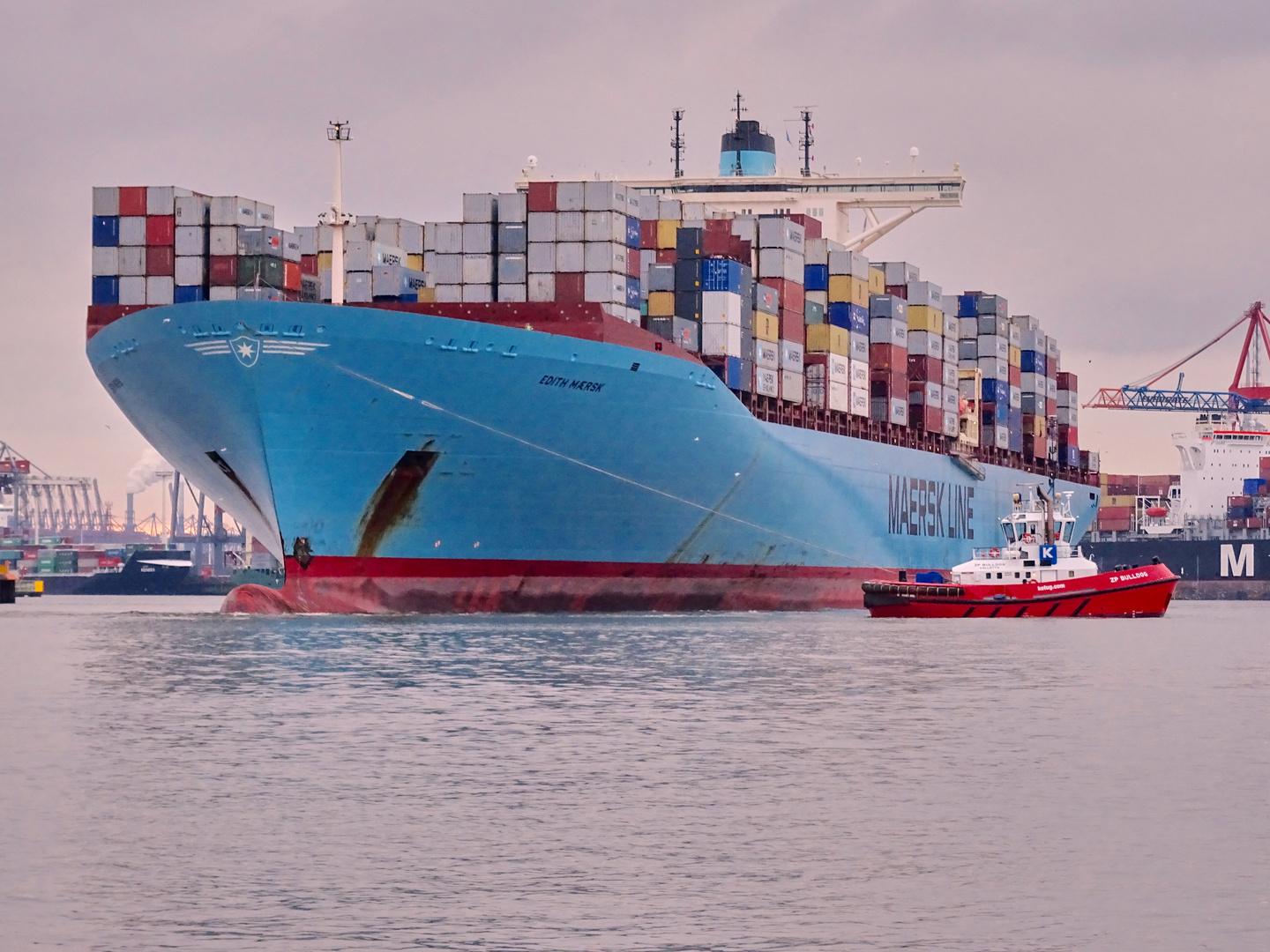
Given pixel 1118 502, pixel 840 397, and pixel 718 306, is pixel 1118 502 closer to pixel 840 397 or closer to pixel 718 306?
pixel 840 397

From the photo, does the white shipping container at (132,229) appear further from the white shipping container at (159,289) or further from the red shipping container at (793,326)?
the red shipping container at (793,326)

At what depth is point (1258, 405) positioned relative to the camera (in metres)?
130

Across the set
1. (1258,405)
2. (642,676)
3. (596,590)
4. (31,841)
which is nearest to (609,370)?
(596,590)

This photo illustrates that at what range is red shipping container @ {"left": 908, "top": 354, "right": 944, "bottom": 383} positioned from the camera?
223ft

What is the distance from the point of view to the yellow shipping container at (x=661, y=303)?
171 ft

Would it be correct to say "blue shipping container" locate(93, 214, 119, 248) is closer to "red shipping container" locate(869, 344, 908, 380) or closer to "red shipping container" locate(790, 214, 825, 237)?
"red shipping container" locate(790, 214, 825, 237)

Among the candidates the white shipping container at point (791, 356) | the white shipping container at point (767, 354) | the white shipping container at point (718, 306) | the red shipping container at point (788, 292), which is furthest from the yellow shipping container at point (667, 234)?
→ the white shipping container at point (791, 356)

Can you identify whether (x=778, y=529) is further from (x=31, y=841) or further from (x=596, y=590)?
(x=31, y=841)

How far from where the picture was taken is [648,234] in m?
52.8

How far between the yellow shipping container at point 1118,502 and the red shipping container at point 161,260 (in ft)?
295

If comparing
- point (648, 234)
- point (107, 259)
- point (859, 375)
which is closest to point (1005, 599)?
point (859, 375)

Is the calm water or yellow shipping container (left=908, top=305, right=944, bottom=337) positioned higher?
yellow shipping container (left=908, top=305, right=944, bottom=337)

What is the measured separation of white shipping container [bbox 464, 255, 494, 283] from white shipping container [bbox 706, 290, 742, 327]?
17.8ft

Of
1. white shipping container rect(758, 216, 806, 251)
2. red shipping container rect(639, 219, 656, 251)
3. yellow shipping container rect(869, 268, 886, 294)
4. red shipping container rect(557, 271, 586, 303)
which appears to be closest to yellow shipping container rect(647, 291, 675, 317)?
red shipping container rect(639, 219, 656, 251)
